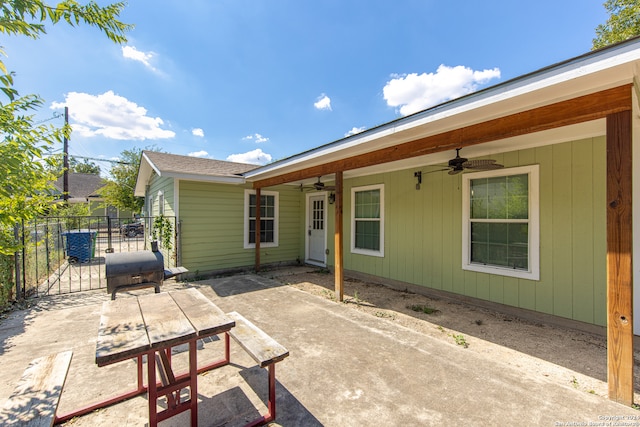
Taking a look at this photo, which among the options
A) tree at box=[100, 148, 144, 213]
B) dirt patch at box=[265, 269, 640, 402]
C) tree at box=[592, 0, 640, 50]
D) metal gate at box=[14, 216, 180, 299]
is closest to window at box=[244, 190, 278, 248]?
metal gate at box=[14, 216, 180, 299]

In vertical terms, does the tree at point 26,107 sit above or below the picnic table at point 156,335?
above

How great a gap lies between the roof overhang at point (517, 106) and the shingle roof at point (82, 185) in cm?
2901

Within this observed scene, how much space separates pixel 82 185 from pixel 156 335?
33.9 meters

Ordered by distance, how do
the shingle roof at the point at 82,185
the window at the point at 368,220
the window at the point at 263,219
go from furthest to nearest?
1. the shingle roof at the point at 82,185
2. the window at the point at 263,219
3. the window at the point at 368,220

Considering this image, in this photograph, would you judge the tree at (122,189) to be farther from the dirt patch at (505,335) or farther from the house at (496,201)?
the dirt patch at (505,335)

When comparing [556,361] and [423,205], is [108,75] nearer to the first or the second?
[423,205]

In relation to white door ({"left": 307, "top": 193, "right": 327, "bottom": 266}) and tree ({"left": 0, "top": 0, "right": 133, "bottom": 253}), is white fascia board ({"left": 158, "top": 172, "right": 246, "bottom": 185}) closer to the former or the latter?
white door ({"left": 307, "top": 193, "right": 327, "bottom": 266})

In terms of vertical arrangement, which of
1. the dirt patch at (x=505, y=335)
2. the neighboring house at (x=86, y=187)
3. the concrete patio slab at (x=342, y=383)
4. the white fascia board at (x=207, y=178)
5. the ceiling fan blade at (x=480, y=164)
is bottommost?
the dirt patch at (x=505, y=335)

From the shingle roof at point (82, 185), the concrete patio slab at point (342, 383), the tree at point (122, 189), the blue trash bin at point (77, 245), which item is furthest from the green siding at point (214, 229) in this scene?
the shingle roof at point (82, 185)

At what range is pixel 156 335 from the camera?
1.58 m

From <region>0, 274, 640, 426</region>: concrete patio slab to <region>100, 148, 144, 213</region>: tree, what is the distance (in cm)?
1814

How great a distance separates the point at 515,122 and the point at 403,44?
740cm

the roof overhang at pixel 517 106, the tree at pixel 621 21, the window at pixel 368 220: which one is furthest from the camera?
the tree at pixel 621 21

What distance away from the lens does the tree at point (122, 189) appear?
1844 cm
